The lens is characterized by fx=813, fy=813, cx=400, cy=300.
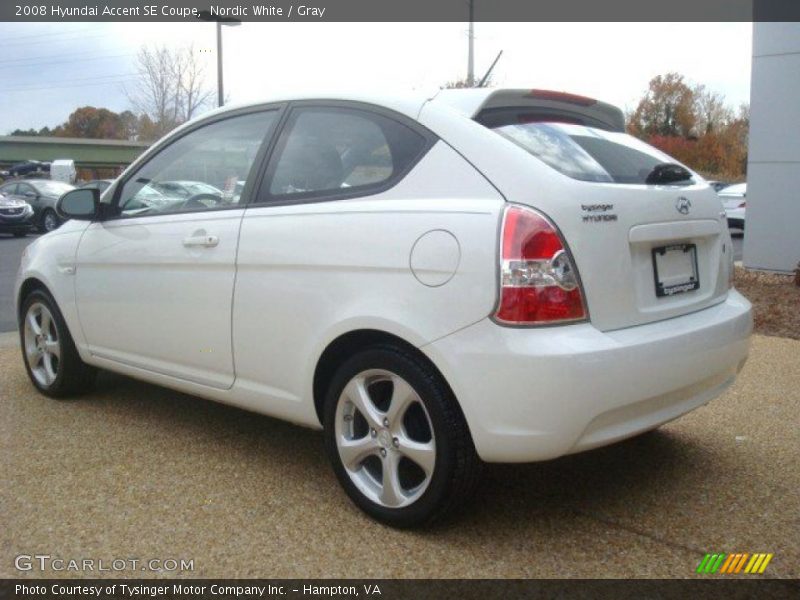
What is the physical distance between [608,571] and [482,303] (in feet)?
3.36

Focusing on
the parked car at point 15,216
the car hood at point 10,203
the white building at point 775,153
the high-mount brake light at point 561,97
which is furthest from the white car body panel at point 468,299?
the car hood at point 10,203

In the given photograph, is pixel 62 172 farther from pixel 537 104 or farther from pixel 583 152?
pixel 583 152

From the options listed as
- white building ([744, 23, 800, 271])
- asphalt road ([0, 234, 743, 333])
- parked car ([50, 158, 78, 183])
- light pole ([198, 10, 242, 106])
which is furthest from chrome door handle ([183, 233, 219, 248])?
parked car ([50, 158, 78, 183])

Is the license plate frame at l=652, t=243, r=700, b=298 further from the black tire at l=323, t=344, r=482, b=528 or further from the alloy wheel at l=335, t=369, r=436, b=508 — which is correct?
the alloy wheel at l=335, t=369, r=436, b=508

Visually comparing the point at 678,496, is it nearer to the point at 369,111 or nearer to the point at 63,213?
the point at 369,111

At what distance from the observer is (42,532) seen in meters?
3.11

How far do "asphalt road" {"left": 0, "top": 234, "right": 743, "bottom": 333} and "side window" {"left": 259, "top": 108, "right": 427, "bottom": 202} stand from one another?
5.27m

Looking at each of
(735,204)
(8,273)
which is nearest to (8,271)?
(8,273)

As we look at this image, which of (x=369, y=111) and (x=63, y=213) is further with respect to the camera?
(x=63, y=213)

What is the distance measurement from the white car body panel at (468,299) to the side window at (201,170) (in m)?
0.15

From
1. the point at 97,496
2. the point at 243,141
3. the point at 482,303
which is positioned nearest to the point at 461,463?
the point at 482,303

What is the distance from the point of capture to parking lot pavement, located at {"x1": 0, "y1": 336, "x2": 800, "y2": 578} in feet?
9.52

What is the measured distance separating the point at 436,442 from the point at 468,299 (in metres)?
0.54

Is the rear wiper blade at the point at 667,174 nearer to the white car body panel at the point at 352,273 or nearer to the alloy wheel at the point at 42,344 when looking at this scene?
the white car body panel at the point at 352,273
